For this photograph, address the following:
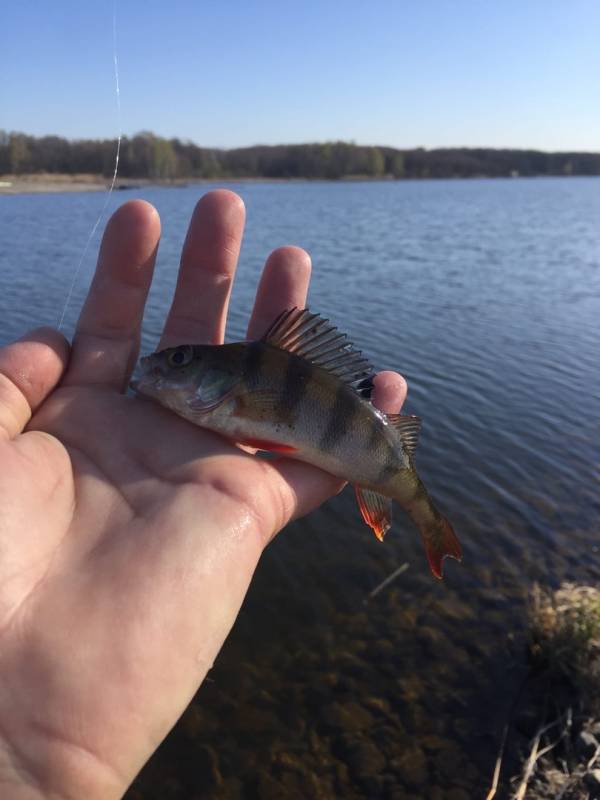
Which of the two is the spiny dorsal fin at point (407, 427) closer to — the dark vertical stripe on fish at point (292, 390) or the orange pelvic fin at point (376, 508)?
the orange pelvic fin at point (376, 508)

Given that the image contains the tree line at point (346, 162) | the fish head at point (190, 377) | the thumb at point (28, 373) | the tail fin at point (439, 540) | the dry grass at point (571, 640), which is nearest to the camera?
the thumb at point (28, 373)

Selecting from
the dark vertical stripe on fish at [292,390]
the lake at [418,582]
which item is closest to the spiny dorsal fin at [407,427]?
the dark vertical stripe on fish at [292,390]

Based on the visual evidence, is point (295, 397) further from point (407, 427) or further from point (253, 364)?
point (407, 427)

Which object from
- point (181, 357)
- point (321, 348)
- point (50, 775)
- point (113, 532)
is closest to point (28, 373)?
point (181, 357)

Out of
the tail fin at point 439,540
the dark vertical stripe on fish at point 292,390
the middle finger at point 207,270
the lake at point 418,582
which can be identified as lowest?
the lake at point 418,582

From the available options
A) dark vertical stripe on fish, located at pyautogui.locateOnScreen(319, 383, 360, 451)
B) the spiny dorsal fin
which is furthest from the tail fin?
dark vertical stripe on fish, located at pyautogui.locateOnScreen(319, 383, 360, 451)

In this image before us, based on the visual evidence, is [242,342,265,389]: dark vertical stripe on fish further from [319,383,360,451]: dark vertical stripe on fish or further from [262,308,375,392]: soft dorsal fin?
[319,383,360,451]: dark vertical stripe on fish

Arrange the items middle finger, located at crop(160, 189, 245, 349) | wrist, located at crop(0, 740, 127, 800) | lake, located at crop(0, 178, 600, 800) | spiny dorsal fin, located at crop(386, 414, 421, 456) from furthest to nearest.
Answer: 1. lake, located at crop(0, 178, 600, 800)
2. middle finger, located at crop(160, 189, 245, 349)
3. spiny dorsal fin, located at crop(386, 414, 421, 456)
4. wrist, located at crop(0, 740, 127, 800)
